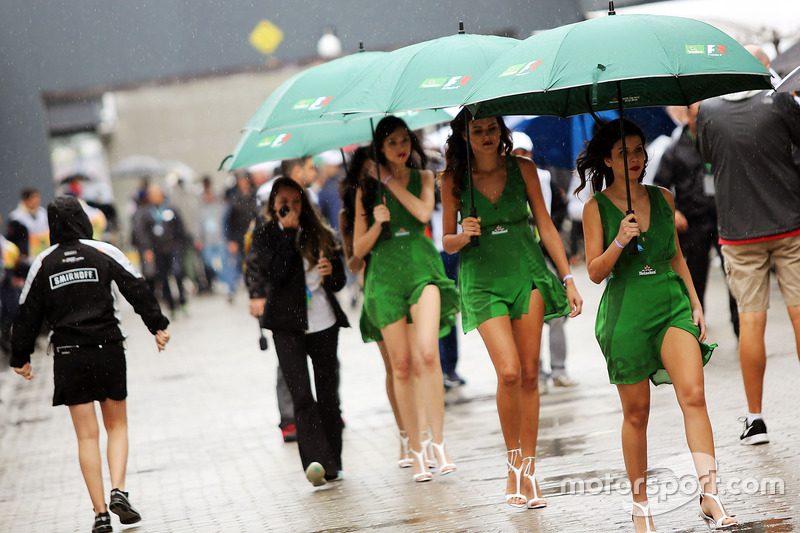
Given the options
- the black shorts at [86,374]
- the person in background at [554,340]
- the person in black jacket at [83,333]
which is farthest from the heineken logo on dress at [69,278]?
the person in background at [554,340]

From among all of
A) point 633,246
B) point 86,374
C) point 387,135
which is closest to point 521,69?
point 633,246

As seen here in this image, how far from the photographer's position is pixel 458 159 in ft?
21.4

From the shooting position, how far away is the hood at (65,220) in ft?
23.1

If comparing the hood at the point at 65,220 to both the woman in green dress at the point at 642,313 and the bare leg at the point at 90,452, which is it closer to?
the bare leg at the point at 90,452

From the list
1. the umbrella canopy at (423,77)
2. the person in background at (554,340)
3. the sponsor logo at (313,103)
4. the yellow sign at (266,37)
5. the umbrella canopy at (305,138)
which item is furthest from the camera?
the yellow sign at (266,37)

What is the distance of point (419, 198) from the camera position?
736 cm

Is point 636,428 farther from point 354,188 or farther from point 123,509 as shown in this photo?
point 123,509

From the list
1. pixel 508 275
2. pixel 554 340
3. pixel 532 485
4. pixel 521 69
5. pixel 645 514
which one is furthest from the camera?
pixel 554 340

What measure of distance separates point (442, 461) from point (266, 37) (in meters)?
12.8

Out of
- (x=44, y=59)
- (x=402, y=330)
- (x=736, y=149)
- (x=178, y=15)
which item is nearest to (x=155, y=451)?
(x=402, y=330)

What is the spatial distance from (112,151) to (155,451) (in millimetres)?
29682

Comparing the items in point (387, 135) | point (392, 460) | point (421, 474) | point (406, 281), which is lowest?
point (392, 460)

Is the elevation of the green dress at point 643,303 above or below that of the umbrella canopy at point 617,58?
below

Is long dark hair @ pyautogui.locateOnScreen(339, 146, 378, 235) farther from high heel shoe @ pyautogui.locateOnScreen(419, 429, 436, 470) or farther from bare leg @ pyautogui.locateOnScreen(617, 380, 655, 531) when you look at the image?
bare leg @ pyautogui.locateOnScreen(617, 380, 655, 531)
